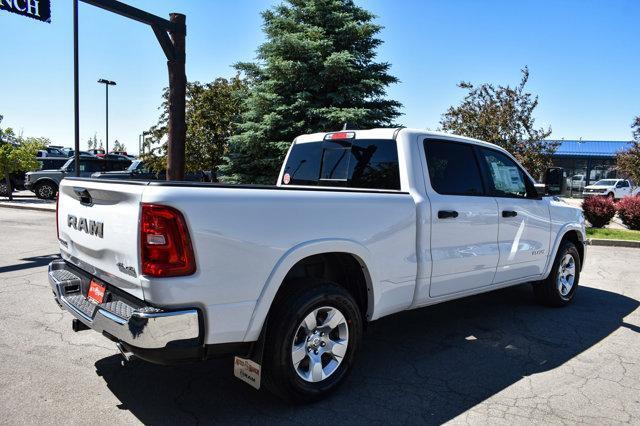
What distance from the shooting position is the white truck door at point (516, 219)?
471 cm

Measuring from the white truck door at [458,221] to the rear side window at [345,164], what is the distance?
318 mm

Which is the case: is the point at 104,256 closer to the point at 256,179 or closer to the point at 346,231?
the point at 346,231

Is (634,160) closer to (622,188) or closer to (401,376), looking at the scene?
(622,188)

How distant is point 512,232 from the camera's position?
4812mm

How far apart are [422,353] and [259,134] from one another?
10440mm

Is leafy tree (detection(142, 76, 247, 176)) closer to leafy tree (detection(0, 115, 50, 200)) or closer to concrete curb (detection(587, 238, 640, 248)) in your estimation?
leafy tree (detection(0, 115, 50, 200))

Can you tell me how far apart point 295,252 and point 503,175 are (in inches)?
114

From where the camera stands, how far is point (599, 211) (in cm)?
1423

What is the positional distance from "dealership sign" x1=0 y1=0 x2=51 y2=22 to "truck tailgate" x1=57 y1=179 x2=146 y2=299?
7.55 metres

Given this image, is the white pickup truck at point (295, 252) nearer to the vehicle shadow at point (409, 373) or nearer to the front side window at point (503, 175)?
the front side window at point (503, 175)

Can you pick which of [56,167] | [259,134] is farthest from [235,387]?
[56,167]

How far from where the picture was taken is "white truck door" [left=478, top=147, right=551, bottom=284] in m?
4.71

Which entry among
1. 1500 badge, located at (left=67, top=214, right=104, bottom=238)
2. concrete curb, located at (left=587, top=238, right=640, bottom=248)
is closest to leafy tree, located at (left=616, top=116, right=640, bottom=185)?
concrete curb, located at (left=587, top=238, right=640, bottom=248)

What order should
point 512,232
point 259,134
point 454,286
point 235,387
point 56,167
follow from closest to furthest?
point 235,387, point 454,286, point 512,232, point 259,134, point 56,167
